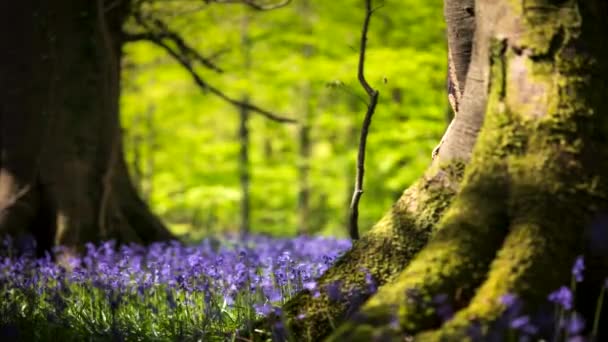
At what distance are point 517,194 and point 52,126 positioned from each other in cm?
495

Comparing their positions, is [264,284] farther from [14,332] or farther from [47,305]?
[47,305]

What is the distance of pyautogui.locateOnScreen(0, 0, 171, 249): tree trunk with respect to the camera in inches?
247

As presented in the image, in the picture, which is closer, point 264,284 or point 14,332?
point 14,332

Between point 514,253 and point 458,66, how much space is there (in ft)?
4.80

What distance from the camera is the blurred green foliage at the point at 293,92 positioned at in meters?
10.9

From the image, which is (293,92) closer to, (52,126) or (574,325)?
(52,126)

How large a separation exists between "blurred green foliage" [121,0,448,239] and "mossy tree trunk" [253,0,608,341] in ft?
16.2

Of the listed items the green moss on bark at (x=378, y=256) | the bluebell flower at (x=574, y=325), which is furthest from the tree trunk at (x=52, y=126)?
the bluebell flower at (x=574, y=325)

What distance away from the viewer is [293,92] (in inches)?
653

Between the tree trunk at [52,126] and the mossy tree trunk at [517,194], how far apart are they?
412 centimetres

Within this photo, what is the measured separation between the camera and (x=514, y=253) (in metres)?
2.33

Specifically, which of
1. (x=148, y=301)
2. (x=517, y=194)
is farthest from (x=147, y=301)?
(x=517, y=194)

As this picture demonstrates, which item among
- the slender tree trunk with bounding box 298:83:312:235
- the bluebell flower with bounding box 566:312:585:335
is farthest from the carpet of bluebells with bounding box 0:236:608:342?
the slender tree trunk with bounding box 298:83:312:235

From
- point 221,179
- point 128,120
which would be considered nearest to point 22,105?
point 128,120
